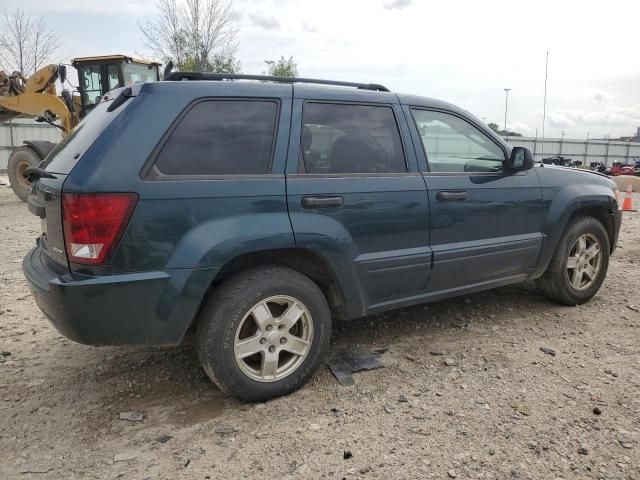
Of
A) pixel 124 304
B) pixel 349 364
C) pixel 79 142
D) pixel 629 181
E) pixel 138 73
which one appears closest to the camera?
pixel 124 304

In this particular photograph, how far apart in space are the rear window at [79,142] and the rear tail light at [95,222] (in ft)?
0.81

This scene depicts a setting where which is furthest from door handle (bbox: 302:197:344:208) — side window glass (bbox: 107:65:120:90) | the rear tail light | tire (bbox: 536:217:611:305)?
side window glass (bbox: 107:65:120:90)

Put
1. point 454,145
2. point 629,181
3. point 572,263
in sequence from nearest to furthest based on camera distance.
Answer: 1. point 454,145
2. point 572,263
3. point 629,181

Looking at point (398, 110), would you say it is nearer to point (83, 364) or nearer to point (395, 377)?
point (395, 377)

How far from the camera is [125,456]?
248 centimetres

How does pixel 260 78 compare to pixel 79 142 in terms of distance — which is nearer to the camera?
pixel 79 142

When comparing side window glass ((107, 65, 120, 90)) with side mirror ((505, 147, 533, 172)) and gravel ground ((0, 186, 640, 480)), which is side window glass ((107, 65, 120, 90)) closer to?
gravel ground ((0, 186, 640, 480))

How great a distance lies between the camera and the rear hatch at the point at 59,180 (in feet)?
8.32

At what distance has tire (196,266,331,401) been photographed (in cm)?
273

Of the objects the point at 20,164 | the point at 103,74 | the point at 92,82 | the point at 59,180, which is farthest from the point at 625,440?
the point at 20,164

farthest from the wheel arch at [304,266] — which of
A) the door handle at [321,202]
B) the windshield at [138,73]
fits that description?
the windshield at [138,73]

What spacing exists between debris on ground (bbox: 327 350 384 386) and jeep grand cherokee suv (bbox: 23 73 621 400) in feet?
0.88

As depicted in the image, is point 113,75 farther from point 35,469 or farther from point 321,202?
point 35,469

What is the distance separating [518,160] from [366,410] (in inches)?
90.8
